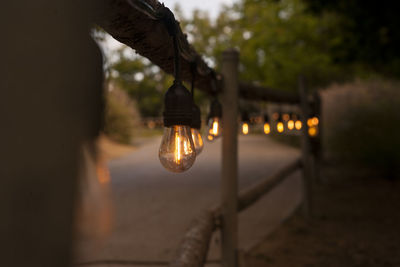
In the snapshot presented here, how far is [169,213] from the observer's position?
18.4ft

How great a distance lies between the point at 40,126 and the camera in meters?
0.54

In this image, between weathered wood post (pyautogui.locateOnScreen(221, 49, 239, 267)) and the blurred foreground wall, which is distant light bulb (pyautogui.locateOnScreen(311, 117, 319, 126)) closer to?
weathered wood post (pyautogui.locateOnScreen(221, 49, 239, 267))

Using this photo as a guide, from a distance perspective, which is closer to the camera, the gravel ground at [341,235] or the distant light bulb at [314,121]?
the gravel ground at [341,235]

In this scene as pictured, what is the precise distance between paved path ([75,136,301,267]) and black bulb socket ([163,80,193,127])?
195 centimetres

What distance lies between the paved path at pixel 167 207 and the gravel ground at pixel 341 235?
33 cm

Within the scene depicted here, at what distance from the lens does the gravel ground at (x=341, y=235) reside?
13.3 feet

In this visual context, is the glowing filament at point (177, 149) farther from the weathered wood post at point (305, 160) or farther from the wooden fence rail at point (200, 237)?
the weathered wood post at point (305, 160)

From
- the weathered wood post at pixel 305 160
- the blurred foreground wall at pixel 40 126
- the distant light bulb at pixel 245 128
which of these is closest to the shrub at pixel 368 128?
the weathered wood post at pixel 305 160

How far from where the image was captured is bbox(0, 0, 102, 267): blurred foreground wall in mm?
504

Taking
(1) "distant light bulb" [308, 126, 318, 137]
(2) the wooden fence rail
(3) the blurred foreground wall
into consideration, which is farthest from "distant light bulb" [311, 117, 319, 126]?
(3) the blurred foreground wall

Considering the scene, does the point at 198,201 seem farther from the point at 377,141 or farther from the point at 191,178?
the point at 377,141

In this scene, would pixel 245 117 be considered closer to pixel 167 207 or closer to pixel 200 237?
pixel 167 207

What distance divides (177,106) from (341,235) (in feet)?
14.5

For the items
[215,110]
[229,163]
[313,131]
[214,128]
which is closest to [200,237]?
[214,128]
